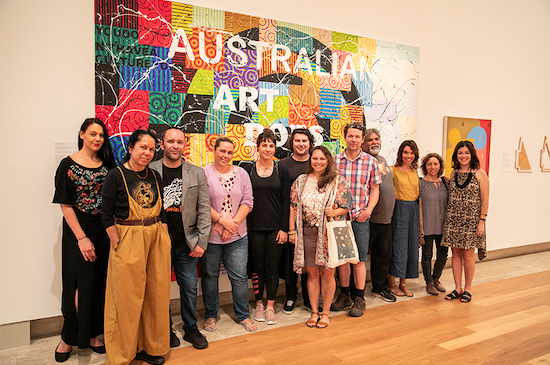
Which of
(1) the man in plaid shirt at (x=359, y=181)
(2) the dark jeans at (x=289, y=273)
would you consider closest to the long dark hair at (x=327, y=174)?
(1) the man in plaid shirt at (x=359, y=181)

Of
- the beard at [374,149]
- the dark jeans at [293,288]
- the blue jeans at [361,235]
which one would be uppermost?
the beard at [374,149]

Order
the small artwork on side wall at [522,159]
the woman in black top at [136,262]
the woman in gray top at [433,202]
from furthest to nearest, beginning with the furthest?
the small artwork on side wall at [522,159] < the woman in gray top at [433,202] < the woman in black top at [136,262]

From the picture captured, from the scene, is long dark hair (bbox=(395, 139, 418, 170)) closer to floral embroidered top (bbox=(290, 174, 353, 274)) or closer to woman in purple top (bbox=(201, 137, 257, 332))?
floral embroidered top (bbox=(290, 174, 353, 274))

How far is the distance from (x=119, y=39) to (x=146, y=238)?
174cm

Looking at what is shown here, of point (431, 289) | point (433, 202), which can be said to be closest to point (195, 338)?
point (431, 289)

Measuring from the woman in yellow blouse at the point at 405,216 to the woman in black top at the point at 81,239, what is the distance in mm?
2783

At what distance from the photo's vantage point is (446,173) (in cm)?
500

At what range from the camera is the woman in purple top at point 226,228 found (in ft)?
9.80

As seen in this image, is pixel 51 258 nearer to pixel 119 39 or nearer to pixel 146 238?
pixel 146 238

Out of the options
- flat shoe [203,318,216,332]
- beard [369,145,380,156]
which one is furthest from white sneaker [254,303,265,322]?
beard [369,145,380,156]

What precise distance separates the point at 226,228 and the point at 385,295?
6.41 ft

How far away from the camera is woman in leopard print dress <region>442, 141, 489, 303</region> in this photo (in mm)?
3770

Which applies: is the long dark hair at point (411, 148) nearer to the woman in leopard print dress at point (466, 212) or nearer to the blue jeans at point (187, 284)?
the woman in leopard print dress at point (466, 212)

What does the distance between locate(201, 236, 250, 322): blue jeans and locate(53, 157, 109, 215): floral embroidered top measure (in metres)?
0.94
